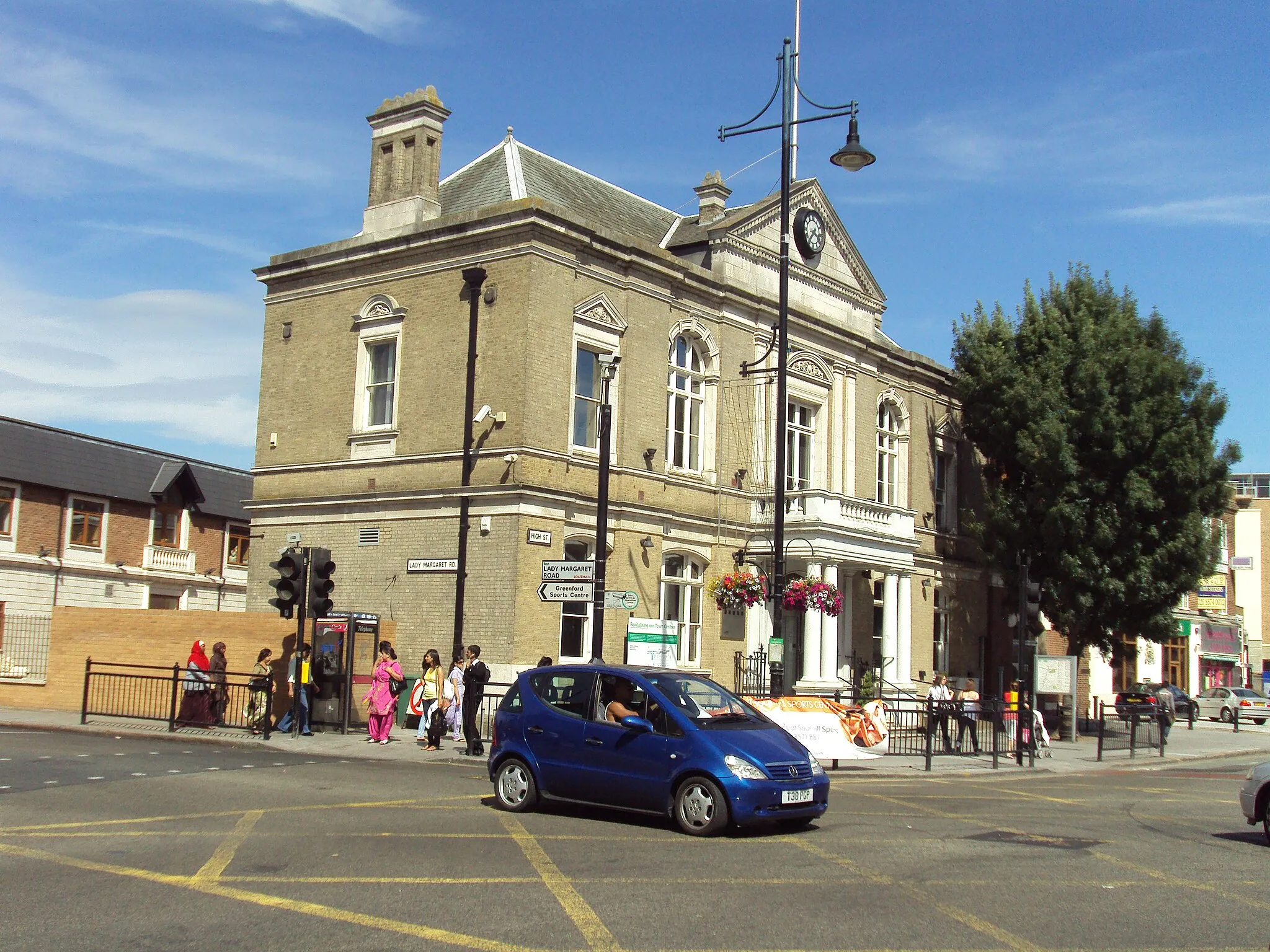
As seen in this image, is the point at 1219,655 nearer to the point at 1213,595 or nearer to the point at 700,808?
the point at 1213,595

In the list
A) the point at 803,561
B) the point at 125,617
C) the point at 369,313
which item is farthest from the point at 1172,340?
the point at 125,617

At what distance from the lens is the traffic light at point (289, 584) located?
20812 mm

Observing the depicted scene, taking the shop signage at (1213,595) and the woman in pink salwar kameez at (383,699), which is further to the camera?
the shop signage at (1213,595)

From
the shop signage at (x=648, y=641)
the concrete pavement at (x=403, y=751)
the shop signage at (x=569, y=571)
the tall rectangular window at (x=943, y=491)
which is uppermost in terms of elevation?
the tall rectangular window at (x=943, y=491)

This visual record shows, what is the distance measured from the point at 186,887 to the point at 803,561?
70.8 ft

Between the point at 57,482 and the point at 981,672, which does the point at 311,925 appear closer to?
the point at 981,672

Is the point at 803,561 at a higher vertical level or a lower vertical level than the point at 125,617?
higher

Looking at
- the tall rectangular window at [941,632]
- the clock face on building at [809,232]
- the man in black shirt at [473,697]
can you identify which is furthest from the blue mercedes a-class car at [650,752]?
the tall rectangular window at [941,632]

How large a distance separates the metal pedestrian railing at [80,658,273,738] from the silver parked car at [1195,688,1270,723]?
1505 inches

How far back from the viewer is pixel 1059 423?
102ft

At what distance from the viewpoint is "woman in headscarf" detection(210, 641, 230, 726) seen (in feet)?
73.7

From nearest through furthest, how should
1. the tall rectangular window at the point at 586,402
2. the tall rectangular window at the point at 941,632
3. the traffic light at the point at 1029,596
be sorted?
the traffic light at the point at 1029,596, the tall rectangular window at the point at 586,402, the tall rectangular window at the point at 941,632

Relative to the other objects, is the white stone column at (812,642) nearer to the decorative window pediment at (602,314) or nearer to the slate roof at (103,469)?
the decorative window pediment at (602,314)

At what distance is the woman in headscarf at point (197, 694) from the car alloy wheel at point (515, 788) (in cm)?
1062
